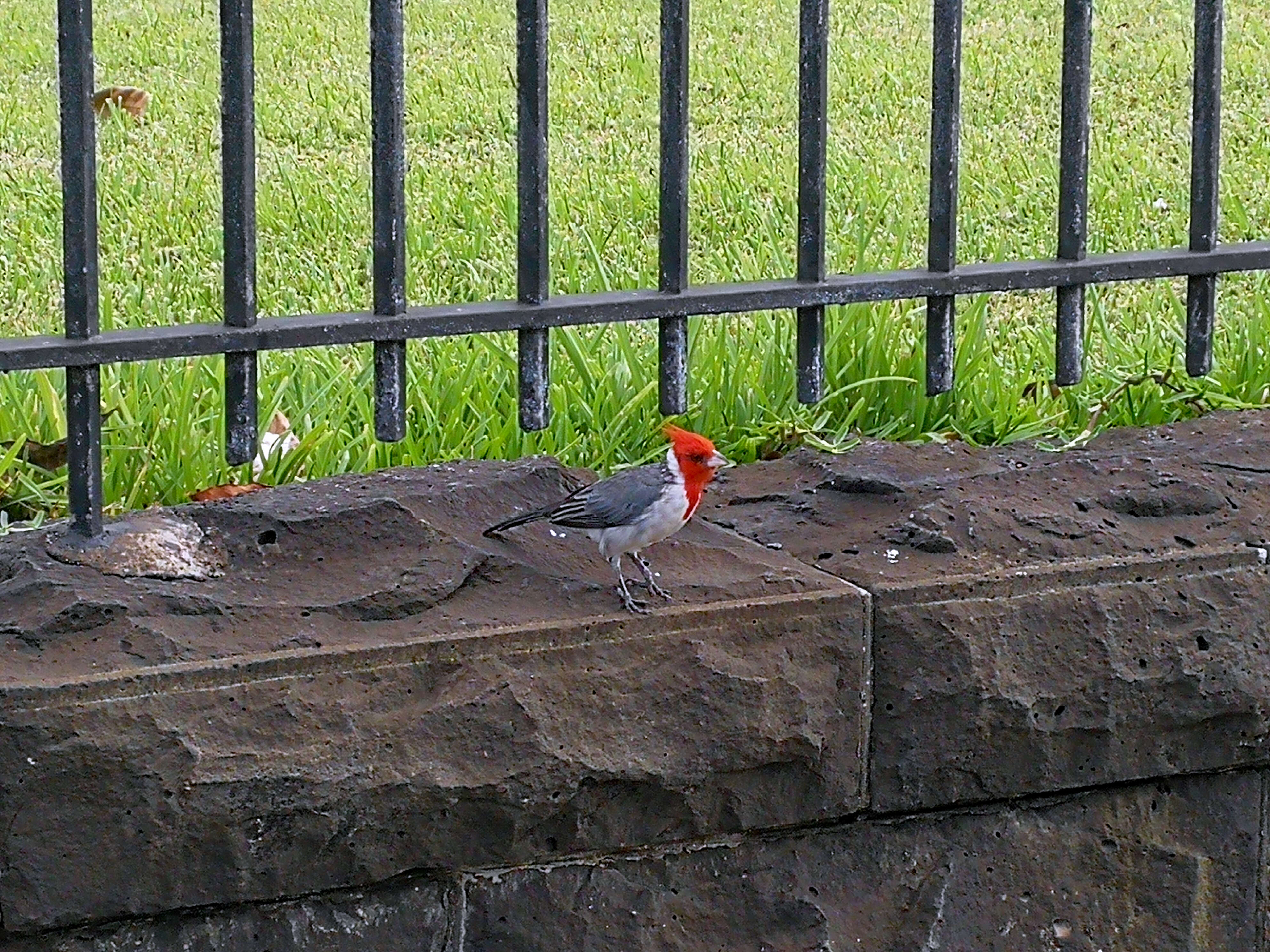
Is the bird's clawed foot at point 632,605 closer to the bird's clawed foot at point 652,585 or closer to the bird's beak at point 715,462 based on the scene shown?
the bird's clawed foot at point 652,585

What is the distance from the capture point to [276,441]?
321cm

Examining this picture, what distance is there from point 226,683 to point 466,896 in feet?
1.43

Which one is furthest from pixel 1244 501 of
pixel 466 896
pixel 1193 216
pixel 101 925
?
pixel 101 925

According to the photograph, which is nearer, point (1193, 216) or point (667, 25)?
point (667, 25)

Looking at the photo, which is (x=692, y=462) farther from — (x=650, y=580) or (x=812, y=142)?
(x=812, y=142)

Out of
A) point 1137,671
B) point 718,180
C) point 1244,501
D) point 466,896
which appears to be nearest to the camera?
point 466,896

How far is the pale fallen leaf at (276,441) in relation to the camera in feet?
10.1

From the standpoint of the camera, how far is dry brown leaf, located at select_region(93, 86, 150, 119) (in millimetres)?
5727

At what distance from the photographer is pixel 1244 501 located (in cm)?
289

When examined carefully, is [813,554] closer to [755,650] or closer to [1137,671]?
[755,650]

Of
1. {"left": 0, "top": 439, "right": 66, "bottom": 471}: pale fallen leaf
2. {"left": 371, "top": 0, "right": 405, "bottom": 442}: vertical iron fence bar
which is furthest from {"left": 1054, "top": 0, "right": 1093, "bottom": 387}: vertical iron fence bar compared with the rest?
{"left": 0, "top": 439, "right": 66, "bottom": 471}: pale fallen leaf

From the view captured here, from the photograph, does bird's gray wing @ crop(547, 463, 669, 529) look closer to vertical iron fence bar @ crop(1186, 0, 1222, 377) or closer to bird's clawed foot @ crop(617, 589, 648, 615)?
bird's clawed foot @ crop(617, 589, 648, 615)

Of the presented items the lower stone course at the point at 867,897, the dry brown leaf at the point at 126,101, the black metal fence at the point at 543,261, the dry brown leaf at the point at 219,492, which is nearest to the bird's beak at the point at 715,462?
the black metal fence at the point at 543,261

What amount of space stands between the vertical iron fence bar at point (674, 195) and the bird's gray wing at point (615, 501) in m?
0.27
